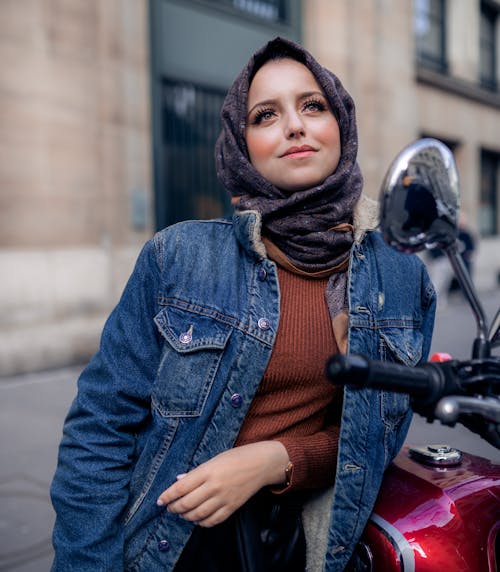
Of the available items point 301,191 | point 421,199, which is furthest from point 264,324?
point 421,199

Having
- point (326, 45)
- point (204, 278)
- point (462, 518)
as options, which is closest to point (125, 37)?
point (326, 45)

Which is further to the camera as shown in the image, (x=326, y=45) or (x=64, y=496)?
(x=326, y=45)

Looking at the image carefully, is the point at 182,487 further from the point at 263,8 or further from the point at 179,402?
the point at 263,8

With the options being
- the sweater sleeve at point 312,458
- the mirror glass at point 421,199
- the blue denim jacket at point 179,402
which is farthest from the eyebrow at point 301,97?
the sweater sleeve at point 312,458

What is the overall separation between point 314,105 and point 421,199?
31.5 inches

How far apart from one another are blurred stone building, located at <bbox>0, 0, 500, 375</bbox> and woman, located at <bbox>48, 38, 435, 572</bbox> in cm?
552

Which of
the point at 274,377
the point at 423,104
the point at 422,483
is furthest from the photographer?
the point at 423,104

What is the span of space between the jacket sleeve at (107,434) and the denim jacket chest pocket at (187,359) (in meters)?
0.05

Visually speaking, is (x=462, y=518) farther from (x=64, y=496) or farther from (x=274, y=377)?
(x=64, y=496)

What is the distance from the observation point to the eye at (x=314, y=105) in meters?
1.72

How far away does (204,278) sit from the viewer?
1571 millimetres

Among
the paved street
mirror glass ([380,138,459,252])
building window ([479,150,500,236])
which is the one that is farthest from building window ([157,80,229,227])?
building window ([479,150,500,236])

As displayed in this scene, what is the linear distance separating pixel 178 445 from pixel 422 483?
22.9 inches

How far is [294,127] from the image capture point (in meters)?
1.64
